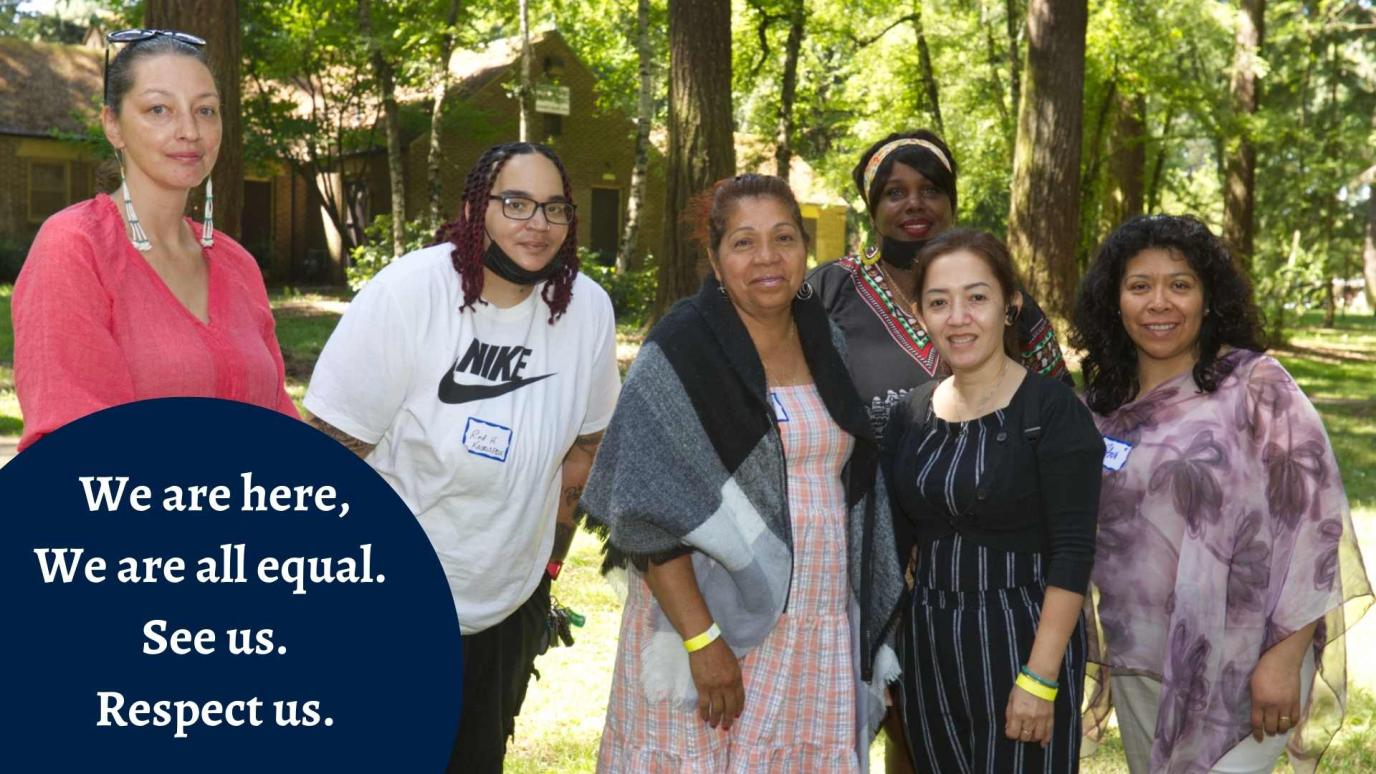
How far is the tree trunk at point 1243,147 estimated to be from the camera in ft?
72.4

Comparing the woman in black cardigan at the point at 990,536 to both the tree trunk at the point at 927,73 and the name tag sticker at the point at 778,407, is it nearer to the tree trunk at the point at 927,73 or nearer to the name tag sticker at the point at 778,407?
the name tag sticker at the point at 778,407

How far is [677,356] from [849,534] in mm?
594

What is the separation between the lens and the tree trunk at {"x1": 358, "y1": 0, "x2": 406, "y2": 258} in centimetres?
2117

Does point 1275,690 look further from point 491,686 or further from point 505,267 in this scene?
point 505,267

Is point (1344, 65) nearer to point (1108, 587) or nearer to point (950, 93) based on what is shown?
point (950, 93)

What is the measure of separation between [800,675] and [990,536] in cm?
55

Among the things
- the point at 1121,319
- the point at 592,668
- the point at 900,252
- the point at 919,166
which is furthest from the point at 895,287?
the point at 592,668

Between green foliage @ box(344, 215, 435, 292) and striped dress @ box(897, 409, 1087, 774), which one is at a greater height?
green foliage @ box(344, 215, 435, 292)

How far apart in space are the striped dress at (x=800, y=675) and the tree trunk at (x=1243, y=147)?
67.8ft

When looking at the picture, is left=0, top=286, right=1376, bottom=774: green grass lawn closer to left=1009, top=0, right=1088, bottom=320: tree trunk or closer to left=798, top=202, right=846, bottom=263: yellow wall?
left=1009, top=0, right=1088, bottom=320: tree trunk

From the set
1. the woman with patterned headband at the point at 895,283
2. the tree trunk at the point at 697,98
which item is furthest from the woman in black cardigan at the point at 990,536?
the tree trunk at the point at 697,98

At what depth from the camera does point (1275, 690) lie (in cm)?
312

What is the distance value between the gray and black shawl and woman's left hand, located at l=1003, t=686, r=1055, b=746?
34 cm

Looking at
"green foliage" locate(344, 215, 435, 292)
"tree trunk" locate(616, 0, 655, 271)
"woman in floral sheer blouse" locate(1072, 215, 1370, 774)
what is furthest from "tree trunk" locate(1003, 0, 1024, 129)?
"woman in floral sheer blouse" locate(1072, 215, 1370, 774)
